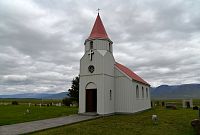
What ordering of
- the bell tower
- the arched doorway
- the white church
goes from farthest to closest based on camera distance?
the arched doorway, the white church, the bell tower

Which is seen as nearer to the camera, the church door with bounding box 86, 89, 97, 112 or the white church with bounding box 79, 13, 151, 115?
the white church with bounding box 79, 13, 151, 115

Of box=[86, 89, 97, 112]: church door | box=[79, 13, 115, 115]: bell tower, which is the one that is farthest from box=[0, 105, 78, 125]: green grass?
box=[79, 13, 115, 115]: bell tower

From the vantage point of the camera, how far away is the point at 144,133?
13.2 m

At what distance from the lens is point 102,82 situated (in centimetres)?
2428

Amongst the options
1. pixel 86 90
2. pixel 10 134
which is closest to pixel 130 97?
pixel 86 90

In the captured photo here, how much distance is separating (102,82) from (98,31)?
633 centimetres

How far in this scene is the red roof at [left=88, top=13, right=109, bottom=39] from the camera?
26328 millimetres

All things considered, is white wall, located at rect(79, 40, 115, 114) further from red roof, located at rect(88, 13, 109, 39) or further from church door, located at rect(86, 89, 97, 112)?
red roof, located at rect(88, 13, 109, 39)

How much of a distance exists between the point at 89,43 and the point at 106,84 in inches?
207

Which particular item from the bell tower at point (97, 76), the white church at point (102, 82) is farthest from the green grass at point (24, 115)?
the white church at point (102, 82)

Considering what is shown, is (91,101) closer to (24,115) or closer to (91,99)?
(91,99)

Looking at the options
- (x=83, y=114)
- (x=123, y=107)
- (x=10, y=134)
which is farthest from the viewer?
(x=123, y=107)

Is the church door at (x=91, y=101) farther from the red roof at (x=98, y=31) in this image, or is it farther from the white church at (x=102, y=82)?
the red roof at (x=98, y=31)

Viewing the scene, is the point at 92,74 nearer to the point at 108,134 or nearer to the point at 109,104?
the point at 109,104
